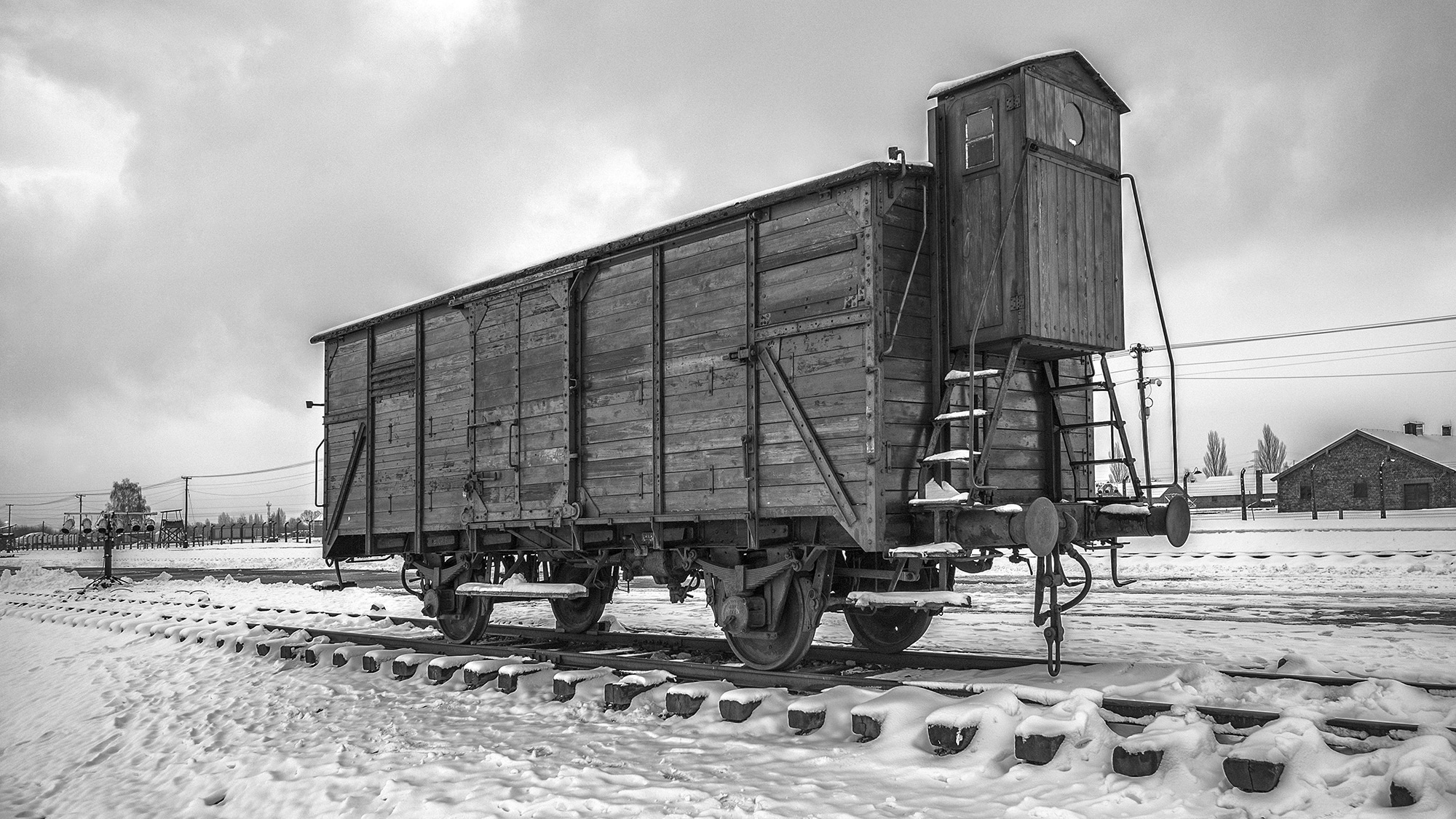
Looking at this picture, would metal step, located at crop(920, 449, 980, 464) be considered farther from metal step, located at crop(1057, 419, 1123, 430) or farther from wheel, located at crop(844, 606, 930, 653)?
wheel, located at crop(844, 606, 930, 653)

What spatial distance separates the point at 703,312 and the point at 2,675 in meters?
9.72

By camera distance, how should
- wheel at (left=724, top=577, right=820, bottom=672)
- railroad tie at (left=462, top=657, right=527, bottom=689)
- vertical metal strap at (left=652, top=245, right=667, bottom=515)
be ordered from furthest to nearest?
vertical metal strap at (left=652, top=245, right=667, bottom=515), railroad tie at (left=462, top=657, right=527, bottom=689), wheel at (left=724, top=577, right=820, bottom=672)

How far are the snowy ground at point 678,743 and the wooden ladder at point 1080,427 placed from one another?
5.20 feet

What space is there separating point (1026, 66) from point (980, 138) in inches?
24.5

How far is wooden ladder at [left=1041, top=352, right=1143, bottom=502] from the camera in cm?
822

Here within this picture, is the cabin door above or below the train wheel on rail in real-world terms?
above

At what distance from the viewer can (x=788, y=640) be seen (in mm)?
8055

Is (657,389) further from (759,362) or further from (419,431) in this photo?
(419,431)

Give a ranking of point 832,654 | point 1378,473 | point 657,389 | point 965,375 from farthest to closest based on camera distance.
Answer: point 1378,473, point 657,389, point 832,654, point 965,375

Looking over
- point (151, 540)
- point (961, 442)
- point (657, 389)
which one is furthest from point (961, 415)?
point (151, 540)

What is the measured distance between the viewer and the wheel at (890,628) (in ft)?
29.9

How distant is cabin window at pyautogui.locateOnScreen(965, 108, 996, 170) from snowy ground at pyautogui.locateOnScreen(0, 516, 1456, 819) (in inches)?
155

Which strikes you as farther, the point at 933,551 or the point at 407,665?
the point at 407,665

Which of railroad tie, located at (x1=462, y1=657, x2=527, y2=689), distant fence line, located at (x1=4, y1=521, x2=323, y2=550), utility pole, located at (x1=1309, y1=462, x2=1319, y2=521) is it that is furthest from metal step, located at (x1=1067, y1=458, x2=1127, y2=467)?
distant fence line, located at (x1=4, y1=521, x2=323, y2=550)
